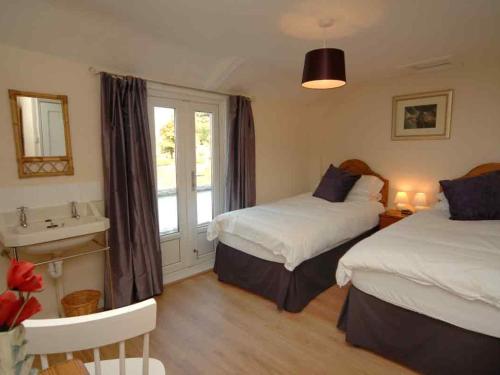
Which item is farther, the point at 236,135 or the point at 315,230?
the point at 236,135

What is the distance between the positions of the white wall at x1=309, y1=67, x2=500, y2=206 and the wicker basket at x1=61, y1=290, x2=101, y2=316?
3.64 meters

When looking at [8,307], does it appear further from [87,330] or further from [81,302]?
→ [81,302]

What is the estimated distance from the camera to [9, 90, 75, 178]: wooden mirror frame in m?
2.17

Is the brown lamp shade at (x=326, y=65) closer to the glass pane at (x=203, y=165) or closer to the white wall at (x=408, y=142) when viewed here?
the glass pane at (x=203, y=165)

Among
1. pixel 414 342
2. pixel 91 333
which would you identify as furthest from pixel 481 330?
pixel 91 333

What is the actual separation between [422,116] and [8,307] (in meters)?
4.27

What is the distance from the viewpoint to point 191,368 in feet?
6.38

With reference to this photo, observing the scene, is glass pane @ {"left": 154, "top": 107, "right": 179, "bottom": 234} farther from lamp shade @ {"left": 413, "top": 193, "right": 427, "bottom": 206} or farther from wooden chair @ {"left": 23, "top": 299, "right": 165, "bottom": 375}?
lamp shade @ {"left": 413, "top": 193, "right": 427, "bottom": 206}

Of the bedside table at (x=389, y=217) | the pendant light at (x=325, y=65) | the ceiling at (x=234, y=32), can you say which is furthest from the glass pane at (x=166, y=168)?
the bedside table at (x=389, y=217)

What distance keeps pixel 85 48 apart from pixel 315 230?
247cm

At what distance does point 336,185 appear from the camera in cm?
388

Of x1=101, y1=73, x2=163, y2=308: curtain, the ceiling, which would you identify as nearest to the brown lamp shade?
the ceiling

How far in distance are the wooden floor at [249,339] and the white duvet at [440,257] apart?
1.70 feet

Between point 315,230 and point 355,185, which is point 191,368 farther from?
point 355,185
